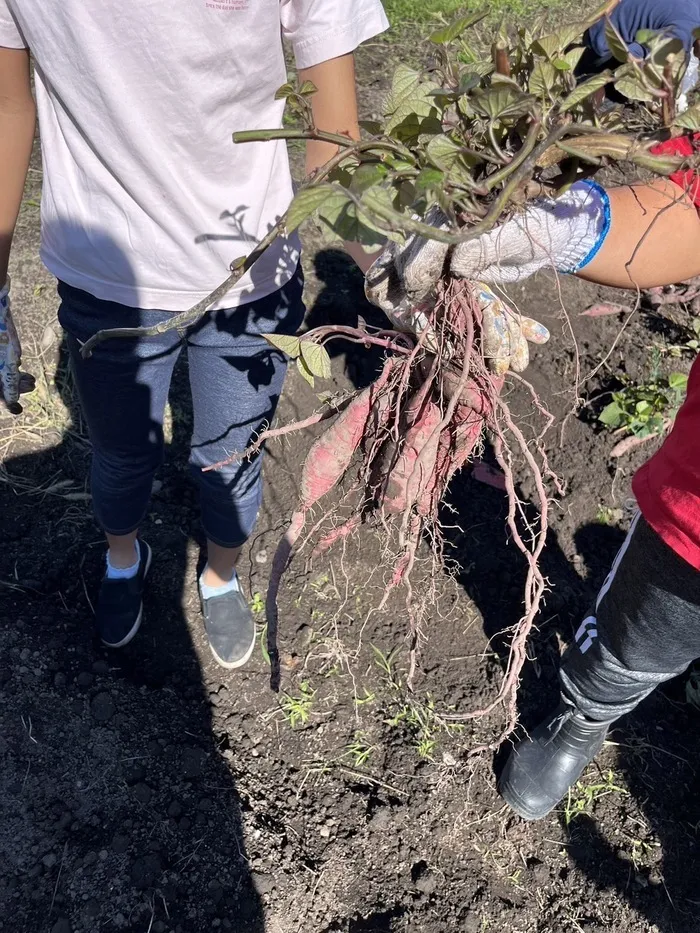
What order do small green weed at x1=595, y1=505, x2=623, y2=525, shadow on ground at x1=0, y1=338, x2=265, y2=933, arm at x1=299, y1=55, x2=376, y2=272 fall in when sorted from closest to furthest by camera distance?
1. arm at x1=299, y1=55, x2=376, y2=272
2. shadow on ground at x1=0, y1=338, x2=265, y2=933
3. small green weed at x1=595, y1=505, x2=623, y2=525

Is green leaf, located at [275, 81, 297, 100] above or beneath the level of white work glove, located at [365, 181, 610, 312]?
above

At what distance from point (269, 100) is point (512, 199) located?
1.59ft

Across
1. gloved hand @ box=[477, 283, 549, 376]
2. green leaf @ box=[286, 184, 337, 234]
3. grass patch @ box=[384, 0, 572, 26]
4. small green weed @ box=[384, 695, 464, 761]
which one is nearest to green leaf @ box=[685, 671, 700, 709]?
small green weed @ box=[384, 695, 464, 761]

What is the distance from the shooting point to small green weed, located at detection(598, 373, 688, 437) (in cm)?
234

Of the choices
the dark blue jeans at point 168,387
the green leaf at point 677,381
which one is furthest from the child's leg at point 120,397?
the green leaf at point 677,381

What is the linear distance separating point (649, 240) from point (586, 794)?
142cm

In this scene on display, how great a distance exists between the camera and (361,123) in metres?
0.92

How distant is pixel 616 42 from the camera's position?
0.77 meters

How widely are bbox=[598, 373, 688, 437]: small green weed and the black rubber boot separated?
1.03 meters

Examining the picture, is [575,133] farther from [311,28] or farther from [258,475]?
[258,475]

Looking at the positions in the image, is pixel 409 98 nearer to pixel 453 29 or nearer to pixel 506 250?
pixel 453 29

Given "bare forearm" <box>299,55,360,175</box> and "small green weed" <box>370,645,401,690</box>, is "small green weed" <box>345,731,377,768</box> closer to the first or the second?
"small green weed" <box>370,645,401,690</box>

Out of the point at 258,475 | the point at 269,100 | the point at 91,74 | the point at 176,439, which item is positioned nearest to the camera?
the point at 91,74

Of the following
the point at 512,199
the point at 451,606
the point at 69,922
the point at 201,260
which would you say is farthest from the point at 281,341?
the point at 69,922
